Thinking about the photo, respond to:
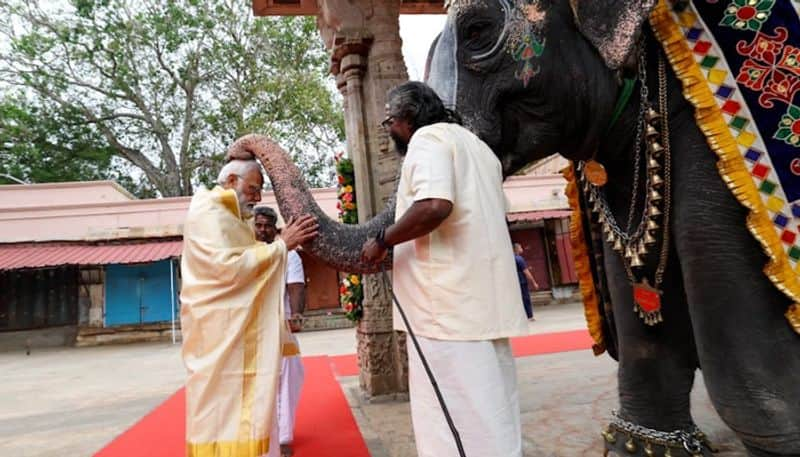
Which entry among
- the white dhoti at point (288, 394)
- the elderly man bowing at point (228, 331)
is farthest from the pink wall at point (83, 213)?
the elderly man bowing at point (228, 331)

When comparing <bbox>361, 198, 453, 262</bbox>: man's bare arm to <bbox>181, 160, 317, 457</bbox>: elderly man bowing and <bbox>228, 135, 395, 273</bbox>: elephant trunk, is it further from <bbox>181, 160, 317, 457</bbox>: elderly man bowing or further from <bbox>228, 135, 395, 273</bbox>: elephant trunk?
<bbox>181, 160, 317, 457</bbox>: elderly man bowing

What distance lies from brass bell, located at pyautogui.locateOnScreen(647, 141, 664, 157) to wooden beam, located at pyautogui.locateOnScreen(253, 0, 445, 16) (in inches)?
165

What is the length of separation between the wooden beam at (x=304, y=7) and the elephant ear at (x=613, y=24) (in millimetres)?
3910

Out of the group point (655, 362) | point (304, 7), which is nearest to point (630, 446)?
point (655, 362)

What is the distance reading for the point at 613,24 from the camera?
1.71 m

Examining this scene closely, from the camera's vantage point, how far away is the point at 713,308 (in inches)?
60.9

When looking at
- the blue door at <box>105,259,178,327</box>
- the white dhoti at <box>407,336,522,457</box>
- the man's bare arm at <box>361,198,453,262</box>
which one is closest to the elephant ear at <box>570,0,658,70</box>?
the man's bare arm at <box>361,198,453,262</box>

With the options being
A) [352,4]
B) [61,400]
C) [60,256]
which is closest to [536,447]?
[352,4]

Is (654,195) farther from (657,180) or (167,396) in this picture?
(167,396)

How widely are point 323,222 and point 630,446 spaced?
157 cm

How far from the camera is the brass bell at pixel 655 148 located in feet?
5.66

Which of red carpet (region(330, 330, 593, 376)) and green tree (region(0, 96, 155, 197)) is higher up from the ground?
green tree (region(0, 96, 155, 197))

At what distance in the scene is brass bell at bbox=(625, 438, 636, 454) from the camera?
2.16 meters

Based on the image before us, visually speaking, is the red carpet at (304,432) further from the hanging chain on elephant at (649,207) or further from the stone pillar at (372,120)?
the hanging chain on elephant at (649,207)
